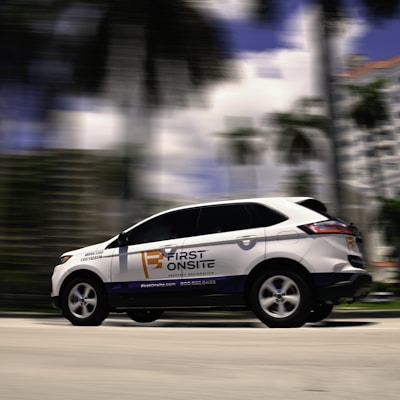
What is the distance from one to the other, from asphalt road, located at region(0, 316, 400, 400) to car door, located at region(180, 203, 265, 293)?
98 cm

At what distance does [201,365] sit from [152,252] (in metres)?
4.26

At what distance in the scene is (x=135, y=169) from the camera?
19797 millimetres

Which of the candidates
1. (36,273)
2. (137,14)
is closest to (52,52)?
(137,14)

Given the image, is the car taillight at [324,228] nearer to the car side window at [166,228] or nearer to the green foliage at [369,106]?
the car side window at [166,228]

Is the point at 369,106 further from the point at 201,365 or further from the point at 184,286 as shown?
the point at 201,365

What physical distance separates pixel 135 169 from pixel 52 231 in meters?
2.68

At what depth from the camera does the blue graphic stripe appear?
377 inches

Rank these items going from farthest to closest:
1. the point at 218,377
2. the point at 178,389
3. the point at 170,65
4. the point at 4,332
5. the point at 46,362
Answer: the point at 170,65, the point at 4,332, the point at 46,362, the point at 218,377, the point at 178,389

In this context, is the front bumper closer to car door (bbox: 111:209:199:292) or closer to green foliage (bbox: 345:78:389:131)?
car door (bbox: 111:209:199:292)

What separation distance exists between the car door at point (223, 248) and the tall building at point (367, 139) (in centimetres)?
1004

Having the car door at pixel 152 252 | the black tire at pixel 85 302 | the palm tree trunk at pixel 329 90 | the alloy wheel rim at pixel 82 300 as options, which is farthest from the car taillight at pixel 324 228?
the palm tree trunk at pixel 329 90

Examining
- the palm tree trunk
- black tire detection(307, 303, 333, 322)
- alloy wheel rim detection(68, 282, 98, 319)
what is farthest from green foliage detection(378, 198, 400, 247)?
alloy wheel rim detection(68, 282, 98, 319)

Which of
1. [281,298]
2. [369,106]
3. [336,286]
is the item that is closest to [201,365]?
[281,298]

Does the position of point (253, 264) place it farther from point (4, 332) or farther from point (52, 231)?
point (52, 231)
